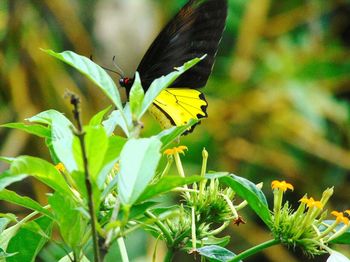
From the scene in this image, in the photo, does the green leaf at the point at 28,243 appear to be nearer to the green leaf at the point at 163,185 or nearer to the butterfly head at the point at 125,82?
the green leaf at the point at 163,185

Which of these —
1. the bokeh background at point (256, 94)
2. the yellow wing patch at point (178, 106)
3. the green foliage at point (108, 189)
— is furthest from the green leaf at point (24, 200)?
the bokeh background at point (256, 94)

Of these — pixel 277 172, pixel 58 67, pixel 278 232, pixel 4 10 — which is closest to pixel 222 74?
pixel 277 172

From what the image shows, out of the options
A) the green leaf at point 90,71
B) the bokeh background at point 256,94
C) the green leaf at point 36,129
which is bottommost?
the bokeh background at point 256,94

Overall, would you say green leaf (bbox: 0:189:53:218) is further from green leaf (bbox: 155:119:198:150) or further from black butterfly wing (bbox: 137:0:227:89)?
black butterfly wing (bbox: 137:0:227:89)

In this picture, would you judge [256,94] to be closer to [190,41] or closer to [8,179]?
[190,41]

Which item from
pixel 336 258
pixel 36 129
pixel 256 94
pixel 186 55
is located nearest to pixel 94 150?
pixel 36 129

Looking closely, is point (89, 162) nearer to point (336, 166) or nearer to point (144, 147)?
point (144, 147)
